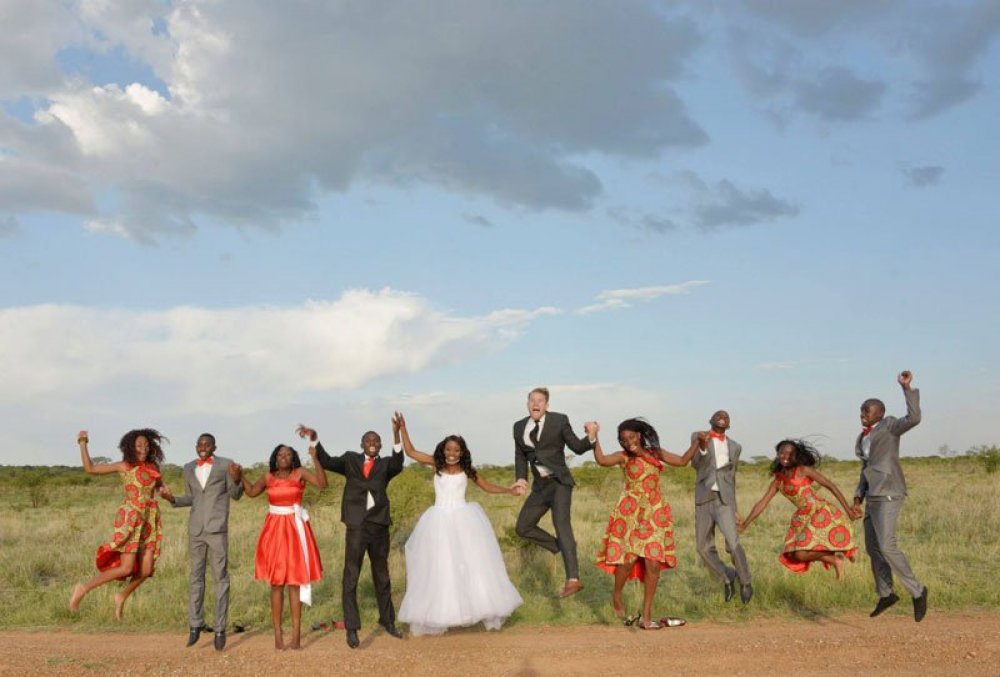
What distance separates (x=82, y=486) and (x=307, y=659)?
40.8m

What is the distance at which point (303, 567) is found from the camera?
1016 centimetres

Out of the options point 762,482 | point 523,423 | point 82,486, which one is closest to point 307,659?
point 523,423

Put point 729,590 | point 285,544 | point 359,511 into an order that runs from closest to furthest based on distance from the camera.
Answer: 1. point 285,544
2. point 359,511
3. point 729,590

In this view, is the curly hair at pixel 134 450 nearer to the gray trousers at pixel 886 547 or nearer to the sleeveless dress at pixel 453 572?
the sleeveless dress at pixel 453 572

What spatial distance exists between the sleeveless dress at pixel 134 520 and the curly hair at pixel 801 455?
746 cm

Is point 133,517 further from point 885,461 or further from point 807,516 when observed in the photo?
point 885,461

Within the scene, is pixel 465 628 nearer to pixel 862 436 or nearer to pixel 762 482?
pixel 862 436

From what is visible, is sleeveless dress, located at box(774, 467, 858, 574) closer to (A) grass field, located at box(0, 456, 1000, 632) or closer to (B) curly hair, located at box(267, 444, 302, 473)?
(A) grass field, located at box(0, 456, 1000, 632)

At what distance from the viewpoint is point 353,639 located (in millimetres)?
10234

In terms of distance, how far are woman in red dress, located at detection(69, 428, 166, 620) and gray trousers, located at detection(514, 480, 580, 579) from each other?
14.7 ft

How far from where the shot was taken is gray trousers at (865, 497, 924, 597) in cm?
1041

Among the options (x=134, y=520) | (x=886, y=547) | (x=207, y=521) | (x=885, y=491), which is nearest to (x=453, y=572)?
(x=207, y=521)

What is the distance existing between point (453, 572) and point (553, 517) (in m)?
1.55

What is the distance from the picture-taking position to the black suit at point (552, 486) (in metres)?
11.2
